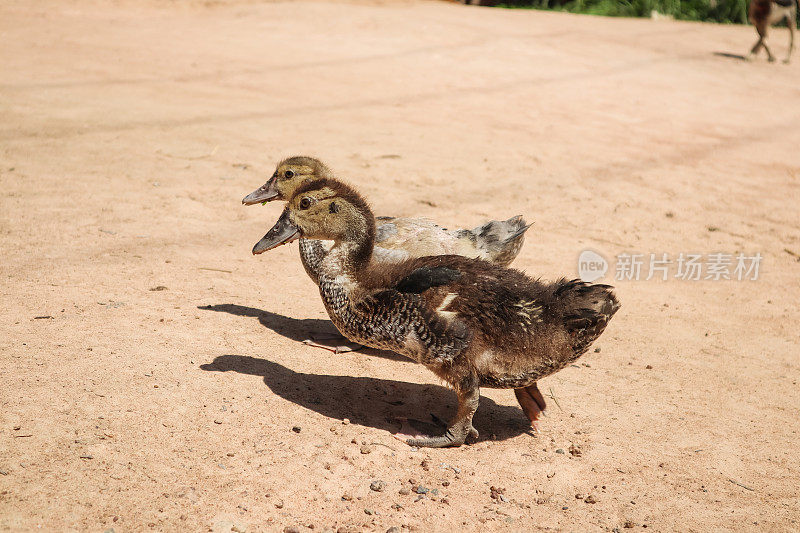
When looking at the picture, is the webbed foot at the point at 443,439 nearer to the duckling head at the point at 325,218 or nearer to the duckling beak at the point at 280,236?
the duckling head at the point at 325,218

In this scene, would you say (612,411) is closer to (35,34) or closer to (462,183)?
(462,183)

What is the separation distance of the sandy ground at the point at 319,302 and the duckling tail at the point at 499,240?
0.95 meters

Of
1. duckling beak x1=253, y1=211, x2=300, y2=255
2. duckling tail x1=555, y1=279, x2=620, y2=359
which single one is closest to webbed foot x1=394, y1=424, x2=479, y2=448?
duckling tail x1=555, y1=279, x2=620, y2=359

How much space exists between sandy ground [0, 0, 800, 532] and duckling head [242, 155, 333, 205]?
0.64 meters

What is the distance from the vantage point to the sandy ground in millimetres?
Answer: 3775

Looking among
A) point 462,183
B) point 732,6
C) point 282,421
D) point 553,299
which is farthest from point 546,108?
point 732,6

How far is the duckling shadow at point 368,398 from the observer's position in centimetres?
454

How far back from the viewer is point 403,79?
12.2m

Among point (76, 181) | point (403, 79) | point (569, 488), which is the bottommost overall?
point (569, 488)

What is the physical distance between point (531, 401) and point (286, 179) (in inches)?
102

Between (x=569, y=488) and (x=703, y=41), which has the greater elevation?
(x=703, y=41)

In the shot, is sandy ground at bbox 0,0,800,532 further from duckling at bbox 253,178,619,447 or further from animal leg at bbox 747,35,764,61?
animal leg at bbox 747,35,764,61

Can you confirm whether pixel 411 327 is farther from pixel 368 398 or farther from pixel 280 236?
pixel 280 236

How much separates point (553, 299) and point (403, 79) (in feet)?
27.8
